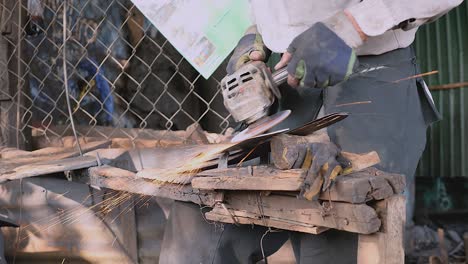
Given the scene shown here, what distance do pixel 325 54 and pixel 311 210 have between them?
37cm

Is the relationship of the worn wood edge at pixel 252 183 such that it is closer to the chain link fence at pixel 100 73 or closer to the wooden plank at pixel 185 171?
the wooden plank at pixel 185 171

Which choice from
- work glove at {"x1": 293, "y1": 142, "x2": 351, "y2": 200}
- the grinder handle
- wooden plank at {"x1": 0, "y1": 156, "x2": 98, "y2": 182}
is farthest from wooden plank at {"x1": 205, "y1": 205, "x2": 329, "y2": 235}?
wooden plank at {"x1": 0, "y1": 156, "x2": 98, "y2": 182}

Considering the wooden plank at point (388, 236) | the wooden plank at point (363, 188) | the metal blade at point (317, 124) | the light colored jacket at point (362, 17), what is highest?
the light colored jacket at point (362, 17)

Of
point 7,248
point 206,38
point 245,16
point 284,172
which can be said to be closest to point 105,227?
point 7,248

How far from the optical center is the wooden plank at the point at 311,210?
1.04 metres

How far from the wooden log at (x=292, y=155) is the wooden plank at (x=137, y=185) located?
245 mm

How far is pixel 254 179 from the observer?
1.18 metres

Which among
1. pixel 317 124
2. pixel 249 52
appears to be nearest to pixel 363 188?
pixel 317 124

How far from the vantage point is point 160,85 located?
351 centimetres

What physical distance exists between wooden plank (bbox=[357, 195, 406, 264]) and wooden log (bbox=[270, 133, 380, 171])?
4.2 inches

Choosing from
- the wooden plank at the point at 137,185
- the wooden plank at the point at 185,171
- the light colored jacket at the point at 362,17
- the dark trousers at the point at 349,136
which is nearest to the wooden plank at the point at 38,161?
the wooden plank at the point at 137,185

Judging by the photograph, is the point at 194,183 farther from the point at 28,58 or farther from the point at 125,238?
the point at 28,58

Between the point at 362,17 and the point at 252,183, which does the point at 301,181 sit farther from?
the point at 362,17

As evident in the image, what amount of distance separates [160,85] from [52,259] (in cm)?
139
